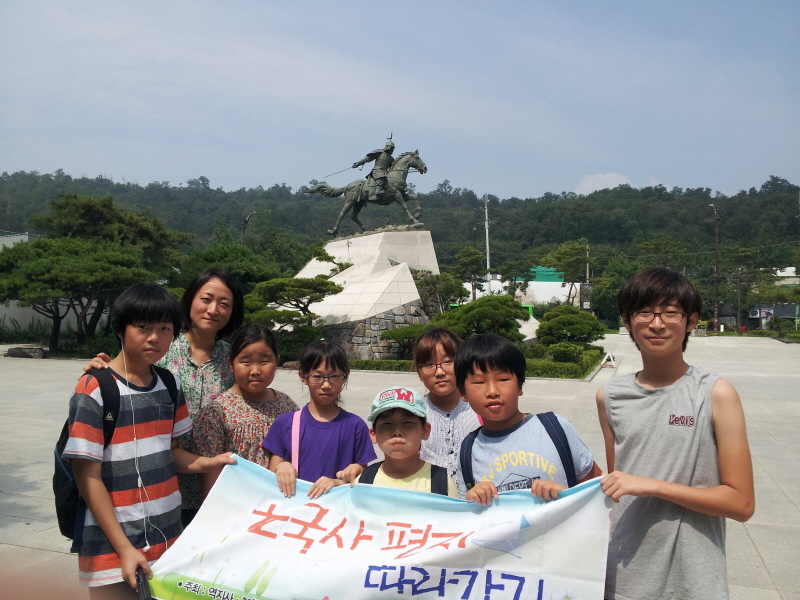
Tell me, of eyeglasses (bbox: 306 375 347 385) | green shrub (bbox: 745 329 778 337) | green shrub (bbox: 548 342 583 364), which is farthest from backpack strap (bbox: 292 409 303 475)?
green shrub (bbox: 745 329 778 337)

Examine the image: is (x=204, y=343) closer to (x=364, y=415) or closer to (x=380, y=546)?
(x=380, y=546)

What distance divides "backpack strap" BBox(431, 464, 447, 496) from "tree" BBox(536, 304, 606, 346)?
15139 mm

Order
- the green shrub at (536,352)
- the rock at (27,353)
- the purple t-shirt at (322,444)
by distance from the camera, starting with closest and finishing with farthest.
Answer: the purple t-shirt at (322,444) → the green shrub at (536,352) → the rock at (27,353)

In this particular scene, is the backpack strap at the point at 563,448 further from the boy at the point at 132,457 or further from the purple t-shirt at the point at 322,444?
the boy at the point at 132,457

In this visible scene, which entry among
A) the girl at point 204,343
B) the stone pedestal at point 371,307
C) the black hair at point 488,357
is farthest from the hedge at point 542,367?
the black hair at point 488,357

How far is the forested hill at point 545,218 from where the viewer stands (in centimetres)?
5788

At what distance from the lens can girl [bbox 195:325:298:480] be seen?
7.16ft

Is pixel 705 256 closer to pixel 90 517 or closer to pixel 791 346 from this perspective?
pixel 791 346

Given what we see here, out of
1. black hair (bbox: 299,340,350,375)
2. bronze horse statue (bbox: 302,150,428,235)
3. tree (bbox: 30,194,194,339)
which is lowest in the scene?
black hair (bbox: 299,340,350,375)

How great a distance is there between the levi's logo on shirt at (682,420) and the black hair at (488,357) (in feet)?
1.46

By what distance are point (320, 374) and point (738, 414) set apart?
1327 mm

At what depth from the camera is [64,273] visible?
1524 cm

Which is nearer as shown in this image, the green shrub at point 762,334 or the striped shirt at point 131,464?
the striped shirt at point 131,464

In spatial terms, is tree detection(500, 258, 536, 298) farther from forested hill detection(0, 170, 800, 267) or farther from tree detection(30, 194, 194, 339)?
tree detection(30, 194, 194, 339)
